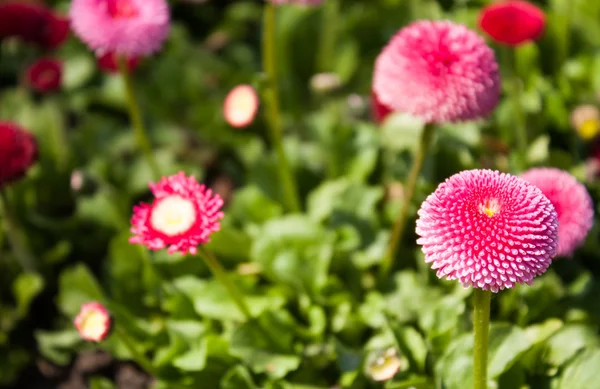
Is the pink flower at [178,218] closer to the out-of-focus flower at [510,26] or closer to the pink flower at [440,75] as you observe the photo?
the pink flower at [440,75]

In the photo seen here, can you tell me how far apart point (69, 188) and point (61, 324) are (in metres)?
0.60

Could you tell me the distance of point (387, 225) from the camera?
8.43 feet

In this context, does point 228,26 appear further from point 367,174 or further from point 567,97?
point 567,97

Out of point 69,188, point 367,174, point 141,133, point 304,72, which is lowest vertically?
point 367,174

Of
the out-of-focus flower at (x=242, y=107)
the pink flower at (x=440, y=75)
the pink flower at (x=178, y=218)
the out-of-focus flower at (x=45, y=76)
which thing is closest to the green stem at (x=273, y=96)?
the out-of-focus flower at (x=242, y=107)

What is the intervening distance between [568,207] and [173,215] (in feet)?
3.55

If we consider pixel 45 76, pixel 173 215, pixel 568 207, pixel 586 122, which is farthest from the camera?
pixel 45 76

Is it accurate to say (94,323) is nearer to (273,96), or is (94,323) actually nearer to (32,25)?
(273,96)

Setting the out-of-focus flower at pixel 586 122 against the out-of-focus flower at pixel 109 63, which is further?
the out-of-focus flower at pixel 109 63

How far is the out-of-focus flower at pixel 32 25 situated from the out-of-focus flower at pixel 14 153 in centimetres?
64

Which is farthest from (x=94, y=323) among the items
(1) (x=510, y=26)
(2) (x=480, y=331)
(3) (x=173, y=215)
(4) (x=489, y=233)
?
(1) (x=510, y=26)

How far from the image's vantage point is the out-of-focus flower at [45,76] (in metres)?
2.82

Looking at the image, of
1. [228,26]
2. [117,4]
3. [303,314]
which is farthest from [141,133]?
[228,26]

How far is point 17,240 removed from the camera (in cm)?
250
